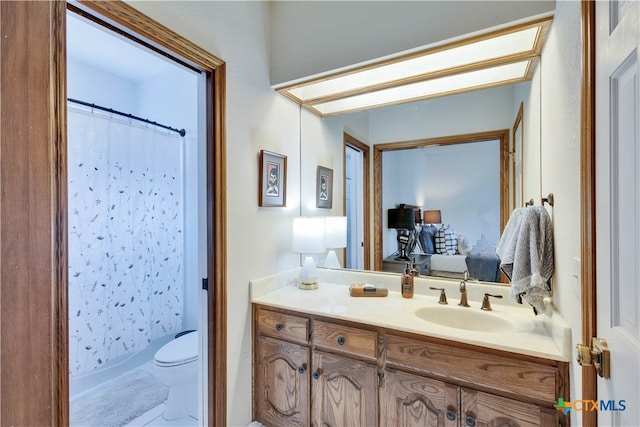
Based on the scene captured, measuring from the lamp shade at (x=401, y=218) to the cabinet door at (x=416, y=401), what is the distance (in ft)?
2.97

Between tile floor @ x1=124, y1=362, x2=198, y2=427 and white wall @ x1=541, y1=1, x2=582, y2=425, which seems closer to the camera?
white wall @ x1=541, y1=1, x2=582, y2=425

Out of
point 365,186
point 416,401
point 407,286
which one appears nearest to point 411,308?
point 407,286

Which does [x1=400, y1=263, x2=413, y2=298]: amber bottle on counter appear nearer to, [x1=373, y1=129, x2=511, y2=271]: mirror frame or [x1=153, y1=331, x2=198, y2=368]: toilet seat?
[x1=373, y1=129, x2=511, y2=271]: mirror frame

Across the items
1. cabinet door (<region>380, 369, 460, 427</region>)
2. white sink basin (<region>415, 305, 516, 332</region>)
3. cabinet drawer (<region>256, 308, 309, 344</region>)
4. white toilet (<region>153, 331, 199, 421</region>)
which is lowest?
white toilet (<region>153, 331, 199, 421</region>)

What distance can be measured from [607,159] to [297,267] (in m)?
1.77

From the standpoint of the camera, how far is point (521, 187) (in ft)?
5.19

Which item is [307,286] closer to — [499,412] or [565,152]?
[499,412]

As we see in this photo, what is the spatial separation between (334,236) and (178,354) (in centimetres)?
128

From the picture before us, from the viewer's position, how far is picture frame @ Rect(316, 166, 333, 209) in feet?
7.16

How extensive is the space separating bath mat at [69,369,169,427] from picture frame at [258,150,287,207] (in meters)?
1.65

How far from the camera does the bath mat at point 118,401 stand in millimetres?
1872

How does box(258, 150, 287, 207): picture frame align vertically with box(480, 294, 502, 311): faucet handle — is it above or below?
above

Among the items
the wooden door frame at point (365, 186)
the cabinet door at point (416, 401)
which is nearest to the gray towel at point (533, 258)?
the cabinet door at point (416, 401)

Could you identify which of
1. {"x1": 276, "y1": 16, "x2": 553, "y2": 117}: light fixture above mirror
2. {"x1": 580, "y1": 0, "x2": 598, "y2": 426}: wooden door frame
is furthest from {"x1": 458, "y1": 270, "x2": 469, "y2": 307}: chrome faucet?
{"x1": 276, "y1": 16, "x2": 553, "y2": 117}: light fixture above mirror
